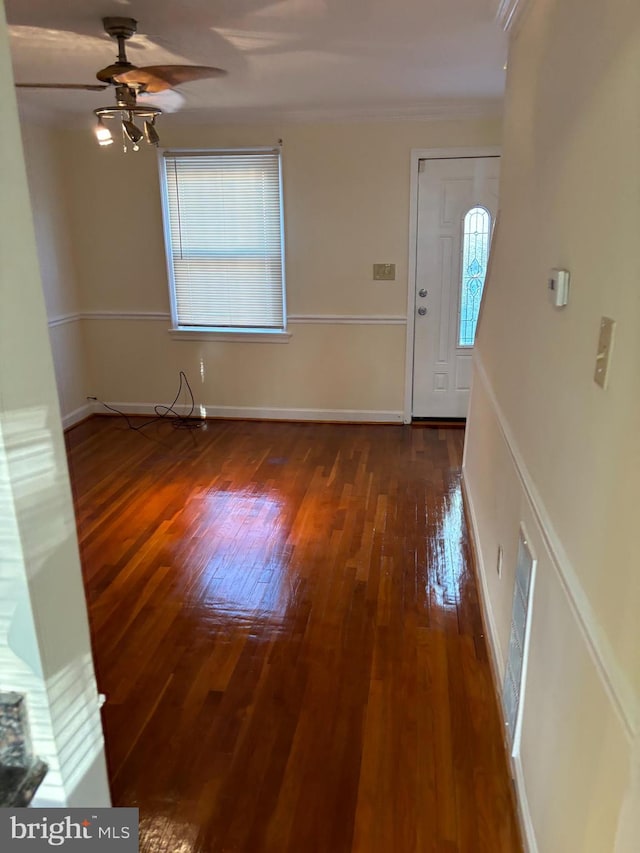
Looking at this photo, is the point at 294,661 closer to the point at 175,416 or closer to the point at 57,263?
the point at 175,416

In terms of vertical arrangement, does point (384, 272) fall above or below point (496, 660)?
above

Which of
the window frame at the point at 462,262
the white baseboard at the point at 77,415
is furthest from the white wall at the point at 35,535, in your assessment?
the white baseboard at the point at 77,415

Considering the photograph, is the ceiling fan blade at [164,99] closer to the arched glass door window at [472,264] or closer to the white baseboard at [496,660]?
the arched glass door window at [472,264]

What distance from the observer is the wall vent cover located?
1.74 meters

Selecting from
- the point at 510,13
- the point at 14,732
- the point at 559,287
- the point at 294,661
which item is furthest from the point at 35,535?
the point at 510,13

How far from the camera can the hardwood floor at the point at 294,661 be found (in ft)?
5.58

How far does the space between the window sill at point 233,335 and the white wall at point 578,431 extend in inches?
116

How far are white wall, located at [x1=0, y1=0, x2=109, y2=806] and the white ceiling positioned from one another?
214 cm

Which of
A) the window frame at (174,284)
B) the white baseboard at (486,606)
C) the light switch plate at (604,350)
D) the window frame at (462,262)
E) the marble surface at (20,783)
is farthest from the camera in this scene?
the window frame at (174,284)

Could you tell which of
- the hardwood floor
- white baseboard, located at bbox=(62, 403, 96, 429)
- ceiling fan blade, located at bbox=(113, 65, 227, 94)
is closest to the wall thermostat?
the hardwood floor

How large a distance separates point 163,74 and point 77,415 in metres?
3.37

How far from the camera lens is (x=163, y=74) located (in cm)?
251

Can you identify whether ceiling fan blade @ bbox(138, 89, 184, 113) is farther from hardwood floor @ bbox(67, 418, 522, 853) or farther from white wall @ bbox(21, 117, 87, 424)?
hardwood floor @ bbox(67, 418, 522, 853)

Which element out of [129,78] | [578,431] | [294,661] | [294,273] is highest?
[129,78]
